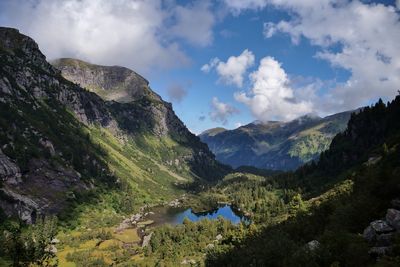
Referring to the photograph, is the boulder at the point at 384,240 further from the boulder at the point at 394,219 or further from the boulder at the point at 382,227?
the boulder at the point at 394,219

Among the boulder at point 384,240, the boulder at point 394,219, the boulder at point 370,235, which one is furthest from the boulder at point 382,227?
the boulder at point 384,240

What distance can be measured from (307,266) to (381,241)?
41.3 feet

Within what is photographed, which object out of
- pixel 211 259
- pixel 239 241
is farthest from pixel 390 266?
pixel 239 241

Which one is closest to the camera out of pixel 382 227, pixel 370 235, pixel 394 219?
pixel 394 219

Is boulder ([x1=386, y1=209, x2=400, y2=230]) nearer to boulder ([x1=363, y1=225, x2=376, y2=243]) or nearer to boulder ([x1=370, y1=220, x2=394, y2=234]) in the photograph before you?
boulder ([x1=370, y1=220, x2=394, y2=234])

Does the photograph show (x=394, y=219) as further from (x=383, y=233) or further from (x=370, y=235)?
(x=370, y=235)

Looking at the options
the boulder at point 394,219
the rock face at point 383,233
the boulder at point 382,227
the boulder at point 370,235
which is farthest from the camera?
the boulder at point 370,235

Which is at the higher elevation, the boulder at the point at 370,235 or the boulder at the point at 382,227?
the boulder at the point at 382,227

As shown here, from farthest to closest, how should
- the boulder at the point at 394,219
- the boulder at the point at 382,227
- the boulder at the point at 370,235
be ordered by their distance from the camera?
the boulder at the point at 370,235 → the boulder at the point at 382,227 → the boulder at the point at 394,219

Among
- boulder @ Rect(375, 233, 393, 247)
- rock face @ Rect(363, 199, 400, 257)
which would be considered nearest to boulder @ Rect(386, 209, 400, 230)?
rock face @ Rect(363, 199, 400, 257)

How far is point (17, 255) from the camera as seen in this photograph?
5741cm

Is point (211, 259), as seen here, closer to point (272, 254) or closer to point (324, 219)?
point (324, 219)

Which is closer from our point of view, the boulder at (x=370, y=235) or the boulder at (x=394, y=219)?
the boulder at (x=394, y=219)

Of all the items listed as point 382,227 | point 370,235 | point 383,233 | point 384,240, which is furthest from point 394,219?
point 370,235
